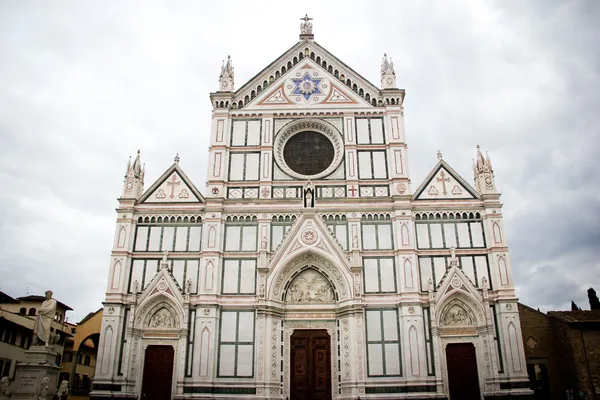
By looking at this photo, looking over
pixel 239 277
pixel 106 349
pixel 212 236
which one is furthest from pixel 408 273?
pixel 106 349

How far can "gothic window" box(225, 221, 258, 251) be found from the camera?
25062 millimetres

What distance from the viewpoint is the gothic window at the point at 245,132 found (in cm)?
2716

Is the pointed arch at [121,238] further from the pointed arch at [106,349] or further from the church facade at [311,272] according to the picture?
the pointed arch at [106,349]

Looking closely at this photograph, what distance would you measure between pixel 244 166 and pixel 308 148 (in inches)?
139

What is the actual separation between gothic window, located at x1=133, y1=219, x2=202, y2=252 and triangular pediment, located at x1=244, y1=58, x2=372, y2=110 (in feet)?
24.0

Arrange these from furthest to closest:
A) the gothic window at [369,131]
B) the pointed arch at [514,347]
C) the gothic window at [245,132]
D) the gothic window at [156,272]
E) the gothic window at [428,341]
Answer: the gothic window at [245,132], the gothic window at [369,131], the gothic window at [156,272], the gothic window at [428,341], the pointed arch at [514,347]

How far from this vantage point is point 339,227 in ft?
83.0

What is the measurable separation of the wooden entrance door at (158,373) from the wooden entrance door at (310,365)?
551cm

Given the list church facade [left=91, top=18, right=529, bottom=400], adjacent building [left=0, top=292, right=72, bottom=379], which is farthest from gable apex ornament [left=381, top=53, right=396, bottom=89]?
adjacent building [left=0, top=292, right=72, bottom=379]

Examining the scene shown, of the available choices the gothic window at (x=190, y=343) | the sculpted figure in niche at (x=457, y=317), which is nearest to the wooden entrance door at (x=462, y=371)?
the sculpted figure in niche at (x=457, y=317)

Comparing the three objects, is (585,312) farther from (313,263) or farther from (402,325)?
(313,263)

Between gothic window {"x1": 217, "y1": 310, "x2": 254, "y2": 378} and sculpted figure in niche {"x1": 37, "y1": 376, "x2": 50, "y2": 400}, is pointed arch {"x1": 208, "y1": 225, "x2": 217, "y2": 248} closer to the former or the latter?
gothic window {"x1": 217, "y1": 310, "x2": 254, "y2": 378}

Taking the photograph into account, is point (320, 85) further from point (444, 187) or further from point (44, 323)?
point (44, 323)

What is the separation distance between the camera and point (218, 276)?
79.8ft
